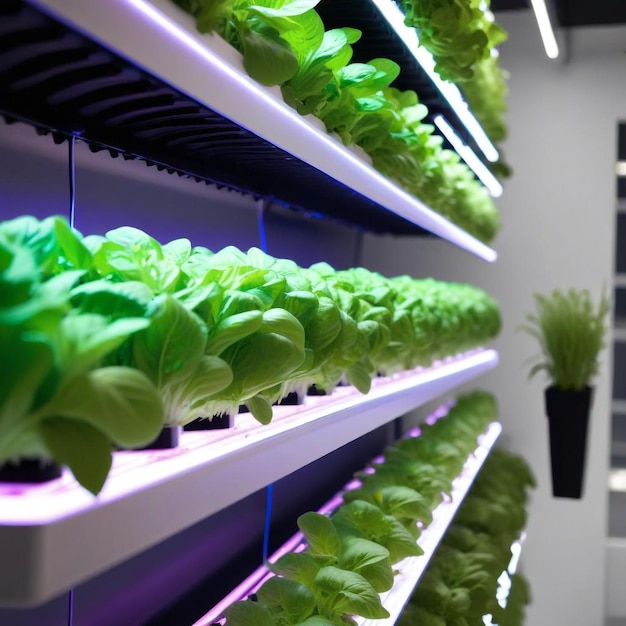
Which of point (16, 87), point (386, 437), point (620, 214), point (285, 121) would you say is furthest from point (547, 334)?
point (16, 87)

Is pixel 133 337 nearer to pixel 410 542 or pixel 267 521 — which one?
pixel 410 542

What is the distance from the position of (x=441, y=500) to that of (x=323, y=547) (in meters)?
1.05

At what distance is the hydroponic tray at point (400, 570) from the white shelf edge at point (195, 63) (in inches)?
34.2

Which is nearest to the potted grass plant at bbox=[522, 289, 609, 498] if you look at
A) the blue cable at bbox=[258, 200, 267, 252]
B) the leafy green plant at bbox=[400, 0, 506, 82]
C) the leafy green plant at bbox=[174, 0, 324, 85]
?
the leafy green plant at bbox=[400, 0, 506, 82]

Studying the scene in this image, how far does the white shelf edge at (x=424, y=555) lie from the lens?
5.96 feet

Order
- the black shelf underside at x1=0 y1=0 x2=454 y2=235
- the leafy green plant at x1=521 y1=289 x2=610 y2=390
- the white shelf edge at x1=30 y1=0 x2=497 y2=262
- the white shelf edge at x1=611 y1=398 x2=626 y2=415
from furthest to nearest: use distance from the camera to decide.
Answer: the white shelf edge at x1=611 y1=398 x2=626 y2=415 < the leafy green plant at x1=521 y1=289 x2=610 y2=390 < the black shelf underside at x1=0 y1=0 x2=454 y2=235 < the white shelf edge at x1=30 y1=0 x2=497 y2=262

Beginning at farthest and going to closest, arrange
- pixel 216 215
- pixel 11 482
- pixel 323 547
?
1. pixel 216 215
2. pixel 323 547
3. pixel 11 482

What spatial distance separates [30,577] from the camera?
620 millimetres

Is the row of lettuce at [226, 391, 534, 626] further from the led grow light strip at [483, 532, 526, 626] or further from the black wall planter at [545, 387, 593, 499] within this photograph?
the black wall planter at [545, 387, 593, 499]

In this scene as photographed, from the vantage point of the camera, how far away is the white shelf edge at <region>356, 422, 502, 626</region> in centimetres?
182

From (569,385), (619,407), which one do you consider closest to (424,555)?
(569,385)

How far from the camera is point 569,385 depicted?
14.6ft

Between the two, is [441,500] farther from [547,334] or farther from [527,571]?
[527,571]

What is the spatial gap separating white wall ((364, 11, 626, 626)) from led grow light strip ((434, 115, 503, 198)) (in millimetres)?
1186
